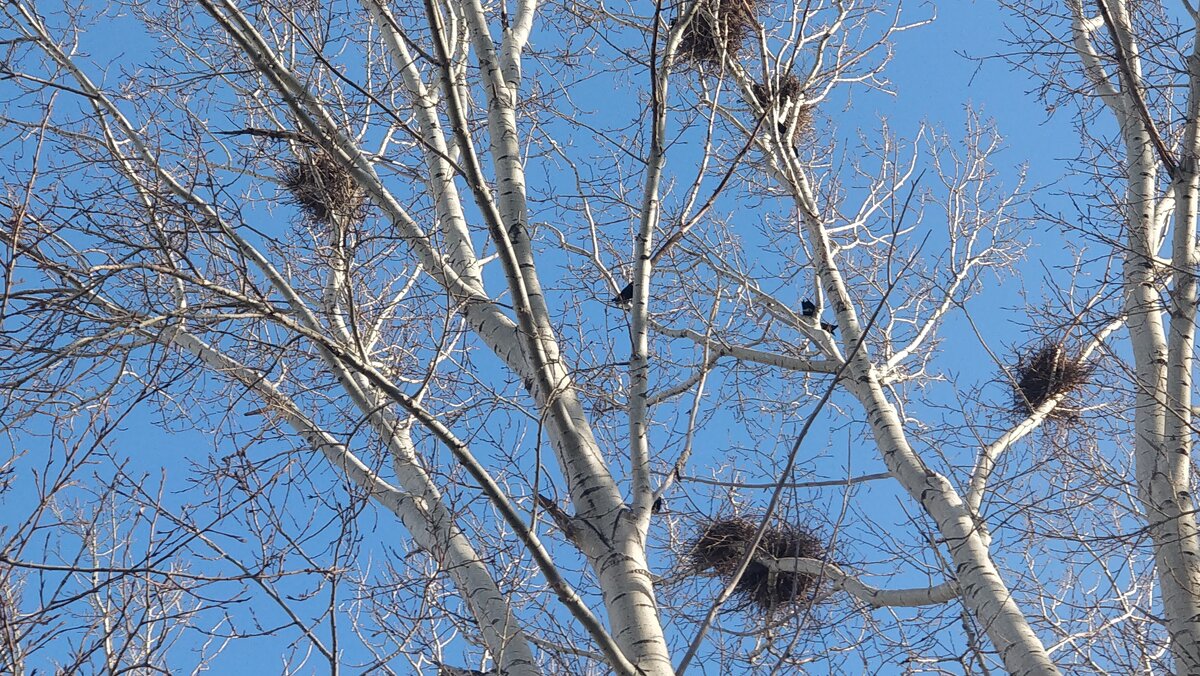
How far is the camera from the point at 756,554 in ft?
16.7

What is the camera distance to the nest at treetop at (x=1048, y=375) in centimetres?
568

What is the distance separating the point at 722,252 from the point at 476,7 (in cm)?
222

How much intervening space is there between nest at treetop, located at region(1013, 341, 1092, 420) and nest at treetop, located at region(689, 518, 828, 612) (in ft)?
4.94

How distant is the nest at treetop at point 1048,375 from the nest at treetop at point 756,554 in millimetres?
1507

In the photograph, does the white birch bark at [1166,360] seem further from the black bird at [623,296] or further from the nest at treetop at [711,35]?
the black bird at [623,296]

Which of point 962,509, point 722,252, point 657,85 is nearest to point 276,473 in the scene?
point 657,85

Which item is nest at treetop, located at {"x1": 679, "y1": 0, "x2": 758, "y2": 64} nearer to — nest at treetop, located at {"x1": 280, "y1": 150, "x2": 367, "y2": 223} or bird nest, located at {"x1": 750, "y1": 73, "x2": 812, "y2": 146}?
bird nest, located at {"x1": 750, "y1": 73, "x2": 812, "y2": 146}

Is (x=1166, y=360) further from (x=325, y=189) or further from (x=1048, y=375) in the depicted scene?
(x=325, y=189)

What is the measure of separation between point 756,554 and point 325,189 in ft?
9.22

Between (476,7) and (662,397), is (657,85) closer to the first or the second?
(476,7)

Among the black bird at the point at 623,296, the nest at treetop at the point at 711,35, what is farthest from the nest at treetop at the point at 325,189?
the nest at treetop at the point at 711,35

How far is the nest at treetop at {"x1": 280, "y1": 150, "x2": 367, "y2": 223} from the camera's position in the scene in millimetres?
3238

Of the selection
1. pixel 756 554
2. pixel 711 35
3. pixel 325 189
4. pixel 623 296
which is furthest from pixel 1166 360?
pixel 325 189

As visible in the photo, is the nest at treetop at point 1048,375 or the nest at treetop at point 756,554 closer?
the nest at treetop at point 756,554
